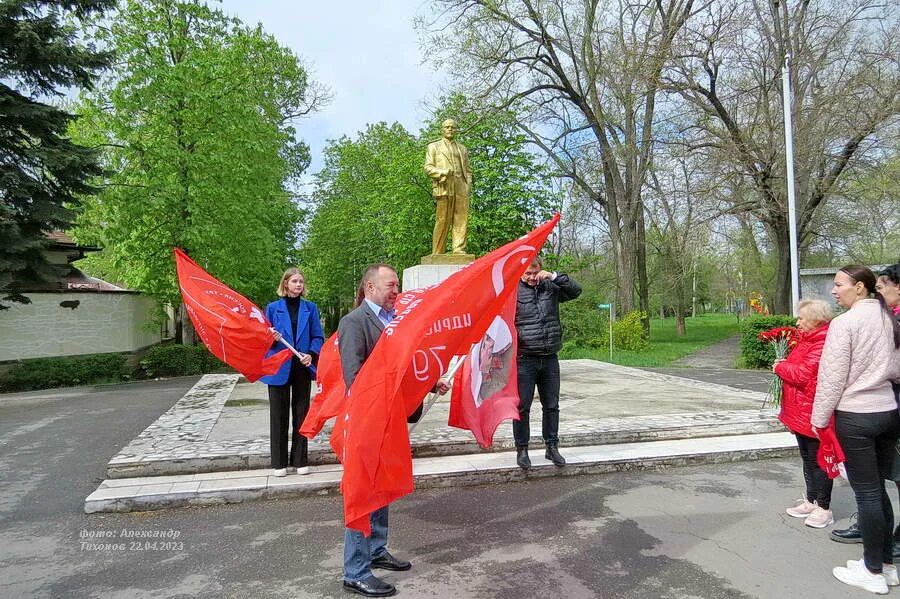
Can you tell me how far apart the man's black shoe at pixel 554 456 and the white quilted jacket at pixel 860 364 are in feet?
8.70

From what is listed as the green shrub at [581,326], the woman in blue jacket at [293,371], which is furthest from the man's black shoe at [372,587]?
the green shrub at [581,326]

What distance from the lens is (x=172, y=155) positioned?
17.4 meters

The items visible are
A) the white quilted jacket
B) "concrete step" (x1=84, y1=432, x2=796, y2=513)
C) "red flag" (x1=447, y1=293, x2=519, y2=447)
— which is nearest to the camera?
the white quilted jacket

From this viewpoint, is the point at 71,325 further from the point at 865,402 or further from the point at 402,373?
the point at 865,402

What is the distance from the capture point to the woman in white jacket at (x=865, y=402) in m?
3.42

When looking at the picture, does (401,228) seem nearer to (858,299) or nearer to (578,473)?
(578,473)

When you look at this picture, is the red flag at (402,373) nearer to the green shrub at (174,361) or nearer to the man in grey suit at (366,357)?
the man in grey suit at (366,357)

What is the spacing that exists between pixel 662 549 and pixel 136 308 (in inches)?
843

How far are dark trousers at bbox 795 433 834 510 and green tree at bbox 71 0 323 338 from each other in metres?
16.6

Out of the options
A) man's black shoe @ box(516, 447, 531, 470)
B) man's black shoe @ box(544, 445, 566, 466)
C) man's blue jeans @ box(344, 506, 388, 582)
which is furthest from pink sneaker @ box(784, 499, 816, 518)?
man's blue jeans @ box(344, 506, 388, 582)

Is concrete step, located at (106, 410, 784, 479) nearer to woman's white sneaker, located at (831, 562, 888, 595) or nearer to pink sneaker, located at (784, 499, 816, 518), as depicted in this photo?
pink sneaker, located at (784, 499, 816, 518)

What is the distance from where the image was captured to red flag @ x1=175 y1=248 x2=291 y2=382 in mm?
5543

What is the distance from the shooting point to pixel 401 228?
73.2 ft

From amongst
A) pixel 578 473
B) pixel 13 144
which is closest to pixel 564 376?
pixel 578 473
